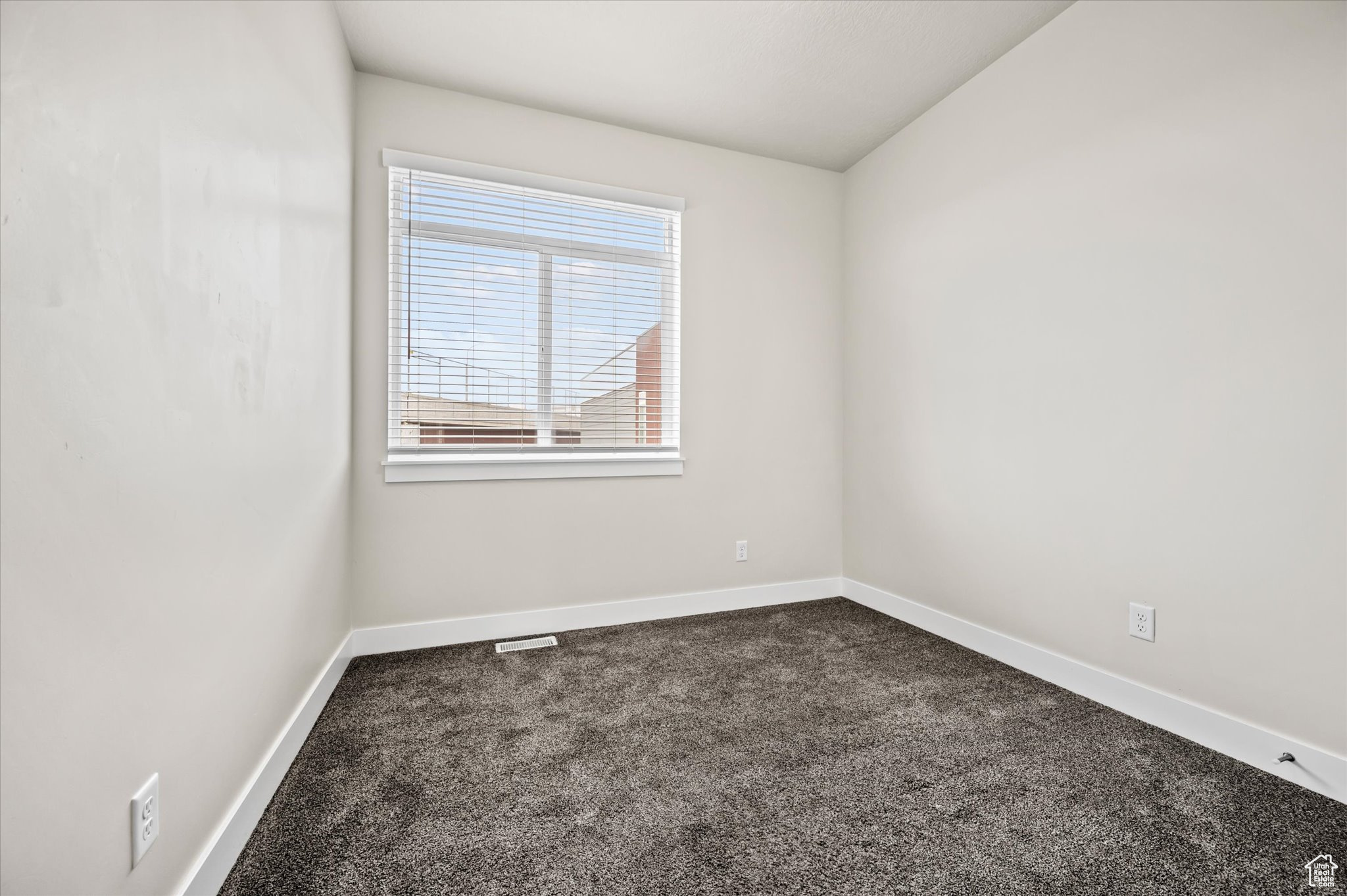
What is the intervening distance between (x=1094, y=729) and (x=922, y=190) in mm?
2442

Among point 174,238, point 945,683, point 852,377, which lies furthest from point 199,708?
point 852,377

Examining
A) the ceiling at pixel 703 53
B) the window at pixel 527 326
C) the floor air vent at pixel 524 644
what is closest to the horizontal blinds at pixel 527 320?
the window at pixel 527 326

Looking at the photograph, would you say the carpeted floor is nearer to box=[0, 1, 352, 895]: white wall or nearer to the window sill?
box=[0, 1, 352, 895]: white wall

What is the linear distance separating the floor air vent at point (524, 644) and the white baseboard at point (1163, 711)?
185 centimetres

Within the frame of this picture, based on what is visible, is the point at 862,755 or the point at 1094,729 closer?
the point at 862,755

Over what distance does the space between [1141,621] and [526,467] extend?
8.26 feet

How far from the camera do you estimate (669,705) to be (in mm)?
2070

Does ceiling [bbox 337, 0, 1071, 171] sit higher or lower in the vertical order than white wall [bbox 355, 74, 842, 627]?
higher

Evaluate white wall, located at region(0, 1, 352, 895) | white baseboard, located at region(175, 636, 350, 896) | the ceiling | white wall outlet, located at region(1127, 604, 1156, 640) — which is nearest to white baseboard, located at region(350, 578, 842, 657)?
white baseboard, located at region(175, 636, 350, 896)

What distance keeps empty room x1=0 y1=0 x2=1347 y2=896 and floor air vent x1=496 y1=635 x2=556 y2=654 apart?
4 centimetres

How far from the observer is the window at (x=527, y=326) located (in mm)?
2666

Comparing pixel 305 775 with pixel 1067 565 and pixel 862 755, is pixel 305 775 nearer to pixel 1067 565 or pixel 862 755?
pixel 862 755

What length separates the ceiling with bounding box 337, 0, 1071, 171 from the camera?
2.18m

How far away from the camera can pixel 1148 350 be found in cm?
195
